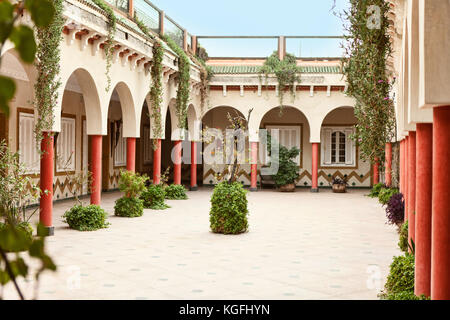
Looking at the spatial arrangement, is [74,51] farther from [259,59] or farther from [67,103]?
[259,59]

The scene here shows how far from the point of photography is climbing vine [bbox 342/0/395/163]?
8164 millimetres

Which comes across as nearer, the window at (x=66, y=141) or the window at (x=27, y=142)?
the window at (x=27, y=142)

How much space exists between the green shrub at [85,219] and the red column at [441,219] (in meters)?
8.86

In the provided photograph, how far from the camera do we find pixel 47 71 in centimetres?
1001

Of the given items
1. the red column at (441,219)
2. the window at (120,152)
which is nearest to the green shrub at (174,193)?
the window at (120,152)

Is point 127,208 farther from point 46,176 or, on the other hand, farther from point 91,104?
point 46,176

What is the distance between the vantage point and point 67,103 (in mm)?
17703

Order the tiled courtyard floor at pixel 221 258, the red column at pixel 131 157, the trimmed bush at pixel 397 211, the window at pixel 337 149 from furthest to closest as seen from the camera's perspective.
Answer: the window at pixel 337 149 < the red column at pixel 131 157 < the trimmed bush at pixel 397 211 < the tiled courtyard floor at pixel 221 258

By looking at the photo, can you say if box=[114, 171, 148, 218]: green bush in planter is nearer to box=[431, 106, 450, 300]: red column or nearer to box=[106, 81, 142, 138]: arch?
box=[106, 81, 142, 138]: arch

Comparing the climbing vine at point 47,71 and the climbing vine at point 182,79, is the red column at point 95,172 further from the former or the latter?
the climbing vine at point 182,79

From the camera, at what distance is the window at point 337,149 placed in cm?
2531

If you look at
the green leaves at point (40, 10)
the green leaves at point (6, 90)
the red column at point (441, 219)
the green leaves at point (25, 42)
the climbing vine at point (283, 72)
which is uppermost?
the climbing vine at point (283, 72)
